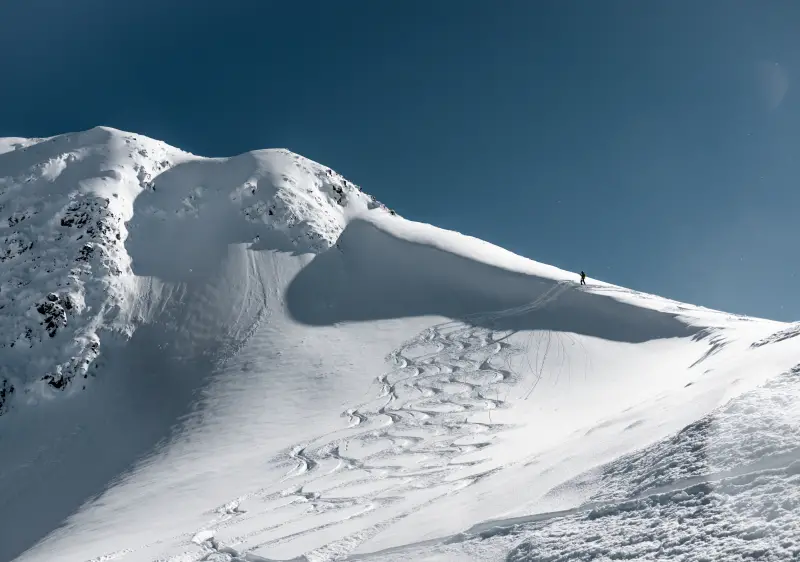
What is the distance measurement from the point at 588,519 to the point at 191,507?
45.7 feet

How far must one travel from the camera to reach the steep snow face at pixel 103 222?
32344mm

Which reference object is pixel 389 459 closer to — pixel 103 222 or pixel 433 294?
pixel 433 294

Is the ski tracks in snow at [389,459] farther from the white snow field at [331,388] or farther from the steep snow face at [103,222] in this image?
the steep snow face at [103,222]

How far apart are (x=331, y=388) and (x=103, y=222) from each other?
77.6 feet

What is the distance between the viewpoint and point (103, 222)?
134ft

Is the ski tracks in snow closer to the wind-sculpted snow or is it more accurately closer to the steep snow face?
the wind-sculpted snow

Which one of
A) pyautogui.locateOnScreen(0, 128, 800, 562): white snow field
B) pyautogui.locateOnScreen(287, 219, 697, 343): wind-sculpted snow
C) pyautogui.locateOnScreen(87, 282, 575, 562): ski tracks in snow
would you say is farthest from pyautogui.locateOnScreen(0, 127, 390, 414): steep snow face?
pyautogui.locateOnScreen(87, 282, 575, 562): ski tracks in snow

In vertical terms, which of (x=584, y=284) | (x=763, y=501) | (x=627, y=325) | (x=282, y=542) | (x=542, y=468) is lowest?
(x=282, y=542)

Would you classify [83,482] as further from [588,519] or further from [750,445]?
[750,445]

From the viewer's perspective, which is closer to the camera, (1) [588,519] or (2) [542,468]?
(1) [588,519]

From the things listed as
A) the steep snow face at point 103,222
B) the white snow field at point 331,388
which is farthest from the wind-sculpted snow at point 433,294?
the steep snow face at point 103,222

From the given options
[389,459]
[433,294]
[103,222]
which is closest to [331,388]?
[389,459]

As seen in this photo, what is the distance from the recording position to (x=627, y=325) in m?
33.0

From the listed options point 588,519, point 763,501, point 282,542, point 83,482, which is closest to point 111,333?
point 83,482
